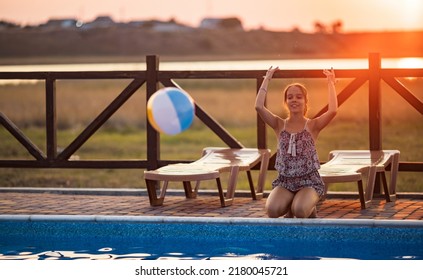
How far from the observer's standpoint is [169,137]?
62.3 ft

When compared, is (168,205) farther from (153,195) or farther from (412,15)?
(412,15)

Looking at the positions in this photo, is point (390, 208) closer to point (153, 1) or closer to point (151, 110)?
point (151, 110)

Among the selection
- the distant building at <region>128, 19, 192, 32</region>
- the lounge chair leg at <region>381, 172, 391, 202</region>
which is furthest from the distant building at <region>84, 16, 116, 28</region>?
the lounge chair leg at <region>381, 172, 391, 202</region>

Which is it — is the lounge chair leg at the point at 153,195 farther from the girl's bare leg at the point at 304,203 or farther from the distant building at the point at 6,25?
the distant building at the point at 6,25

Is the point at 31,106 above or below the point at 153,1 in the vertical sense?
below

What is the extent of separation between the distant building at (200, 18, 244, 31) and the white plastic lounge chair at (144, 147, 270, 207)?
109ft

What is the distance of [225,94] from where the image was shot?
28.3 meters

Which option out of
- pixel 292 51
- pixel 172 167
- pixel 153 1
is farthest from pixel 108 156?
pixel 292 51

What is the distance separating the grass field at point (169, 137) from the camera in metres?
13.6

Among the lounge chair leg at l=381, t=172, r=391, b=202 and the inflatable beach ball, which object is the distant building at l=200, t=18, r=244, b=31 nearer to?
the lounge chair leg at l=381, t=172, r=391, b=202

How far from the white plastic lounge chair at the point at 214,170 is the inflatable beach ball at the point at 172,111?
89 centimetres

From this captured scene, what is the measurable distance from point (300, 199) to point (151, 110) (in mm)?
1307

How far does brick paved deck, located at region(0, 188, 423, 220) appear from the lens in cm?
778

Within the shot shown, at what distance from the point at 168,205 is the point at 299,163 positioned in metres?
1.49
